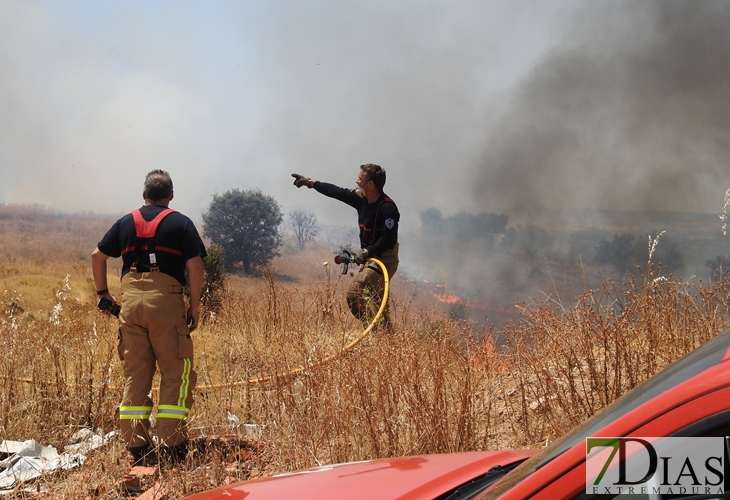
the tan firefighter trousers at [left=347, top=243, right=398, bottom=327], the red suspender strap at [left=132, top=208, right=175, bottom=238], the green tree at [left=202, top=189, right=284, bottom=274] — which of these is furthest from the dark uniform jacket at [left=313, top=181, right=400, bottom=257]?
the green tree at [left=202, top=189, right=284, bottom=274]

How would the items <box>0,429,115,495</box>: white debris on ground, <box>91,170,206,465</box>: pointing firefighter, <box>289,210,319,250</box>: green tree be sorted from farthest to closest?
1. <box>289,210,319,250</box>: green tree
2. <box>91,170,206,465</box>: pointing firefighter
3. <box>0,429,115,495</box>: white debris on ground

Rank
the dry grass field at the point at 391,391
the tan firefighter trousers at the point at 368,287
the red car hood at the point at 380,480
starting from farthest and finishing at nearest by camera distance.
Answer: the tan firefighter trousers at the point at 368,287 → the dry grass field at the point at 391,391 → the red car hood at the point at 380,480

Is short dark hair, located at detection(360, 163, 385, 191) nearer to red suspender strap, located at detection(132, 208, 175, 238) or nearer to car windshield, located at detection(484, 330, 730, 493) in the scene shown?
red suspender strap, located at detection(132, 208, 175, 238)

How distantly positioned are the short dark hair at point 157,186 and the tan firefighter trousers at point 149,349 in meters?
0.54

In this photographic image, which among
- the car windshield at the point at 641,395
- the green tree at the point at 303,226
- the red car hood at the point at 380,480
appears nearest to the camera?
the car windshield at the point at 641,395

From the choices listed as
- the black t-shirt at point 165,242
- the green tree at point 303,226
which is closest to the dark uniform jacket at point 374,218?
the black t-shirt at point 165,242

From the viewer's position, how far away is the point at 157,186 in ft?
13.5

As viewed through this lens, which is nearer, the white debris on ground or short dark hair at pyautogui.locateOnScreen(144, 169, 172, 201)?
the white debris on ground

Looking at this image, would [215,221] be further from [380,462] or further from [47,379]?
[380,462]

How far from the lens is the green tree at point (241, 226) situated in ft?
76.5

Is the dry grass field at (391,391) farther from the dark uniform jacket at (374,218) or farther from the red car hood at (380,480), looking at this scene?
the red car hood at (380,480)

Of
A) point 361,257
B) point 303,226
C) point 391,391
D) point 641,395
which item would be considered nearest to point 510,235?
point 303,226

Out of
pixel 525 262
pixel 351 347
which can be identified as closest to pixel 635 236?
pixel 525 262

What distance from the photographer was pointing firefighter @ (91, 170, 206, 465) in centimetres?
390
